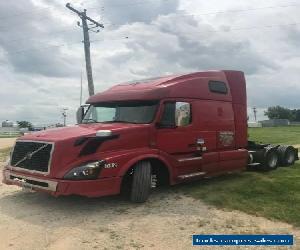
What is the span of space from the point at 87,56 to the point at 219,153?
63.8 feet

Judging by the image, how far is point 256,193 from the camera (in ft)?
34.1

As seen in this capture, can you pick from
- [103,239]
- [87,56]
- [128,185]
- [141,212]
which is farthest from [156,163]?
[87,56]

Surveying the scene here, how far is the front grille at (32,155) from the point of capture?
9305mm

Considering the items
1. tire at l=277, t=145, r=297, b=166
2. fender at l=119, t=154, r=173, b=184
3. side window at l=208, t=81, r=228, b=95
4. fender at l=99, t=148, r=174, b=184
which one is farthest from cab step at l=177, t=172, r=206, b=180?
tire at l=277, t=145, r=297, b=166

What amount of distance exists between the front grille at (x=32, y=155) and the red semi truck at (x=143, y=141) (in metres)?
0.02

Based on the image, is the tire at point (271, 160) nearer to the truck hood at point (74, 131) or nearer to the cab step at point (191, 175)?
the cab step at point (191, 175)

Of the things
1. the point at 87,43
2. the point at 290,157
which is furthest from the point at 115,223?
the point at 87,43

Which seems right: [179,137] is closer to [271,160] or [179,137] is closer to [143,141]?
[143,141]

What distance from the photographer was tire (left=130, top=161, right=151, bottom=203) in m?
9.60

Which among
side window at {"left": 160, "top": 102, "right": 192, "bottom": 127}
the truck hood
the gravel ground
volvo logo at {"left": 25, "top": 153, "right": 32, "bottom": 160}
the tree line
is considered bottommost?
the gravel ground

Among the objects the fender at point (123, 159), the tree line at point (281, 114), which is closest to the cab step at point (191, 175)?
the fender at point (123, 159)

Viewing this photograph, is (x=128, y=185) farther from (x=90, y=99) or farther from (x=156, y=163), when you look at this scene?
(x=90, y=99)

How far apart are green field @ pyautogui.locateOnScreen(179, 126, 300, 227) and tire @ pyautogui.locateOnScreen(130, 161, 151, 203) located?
1.29m

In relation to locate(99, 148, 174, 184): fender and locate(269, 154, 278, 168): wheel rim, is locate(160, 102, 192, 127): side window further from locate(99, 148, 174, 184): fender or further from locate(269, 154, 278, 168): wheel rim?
locate(269, 154, 278, 168): wheel rim
